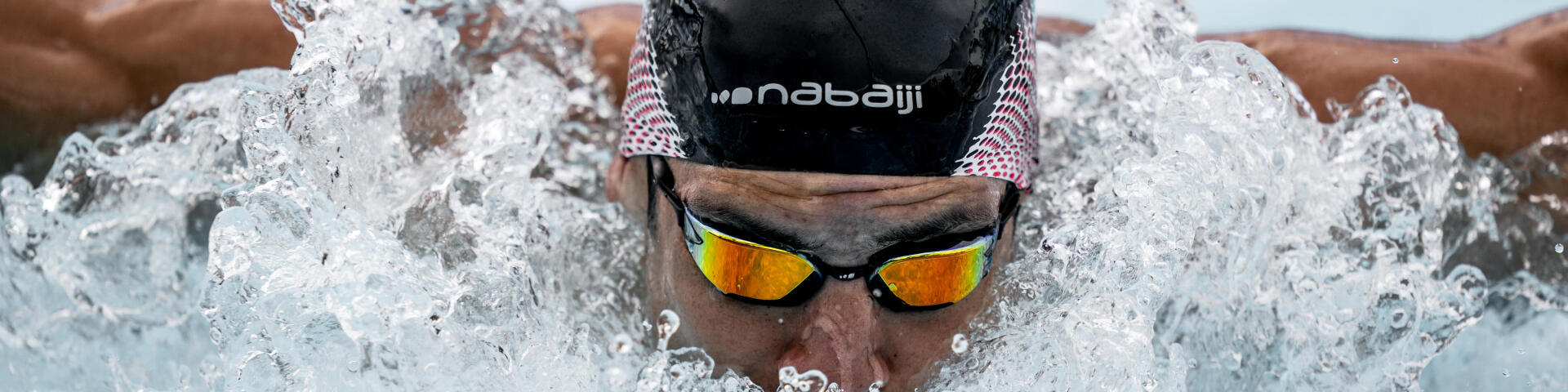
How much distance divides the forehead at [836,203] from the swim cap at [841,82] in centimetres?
4

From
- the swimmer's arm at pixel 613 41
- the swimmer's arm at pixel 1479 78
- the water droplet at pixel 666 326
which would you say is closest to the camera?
the water droplet at pixel 666 326

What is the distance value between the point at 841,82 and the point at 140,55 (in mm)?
2042

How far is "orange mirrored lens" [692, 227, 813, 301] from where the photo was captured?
65.4 inches

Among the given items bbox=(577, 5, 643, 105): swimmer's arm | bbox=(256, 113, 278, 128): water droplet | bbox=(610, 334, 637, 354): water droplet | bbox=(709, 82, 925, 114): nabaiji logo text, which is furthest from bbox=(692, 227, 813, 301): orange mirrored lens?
bbox=(577, 5, 643, 105): swimmer's arm

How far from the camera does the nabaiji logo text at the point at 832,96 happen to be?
1515 mm

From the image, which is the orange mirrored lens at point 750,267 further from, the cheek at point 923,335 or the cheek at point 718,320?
the cheek at point 923,335

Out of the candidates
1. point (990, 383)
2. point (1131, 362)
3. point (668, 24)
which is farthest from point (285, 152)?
point (1131, 362)

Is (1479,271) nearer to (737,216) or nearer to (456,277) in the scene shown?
(737,216)

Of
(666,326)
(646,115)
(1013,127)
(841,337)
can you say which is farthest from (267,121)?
(1013,127)

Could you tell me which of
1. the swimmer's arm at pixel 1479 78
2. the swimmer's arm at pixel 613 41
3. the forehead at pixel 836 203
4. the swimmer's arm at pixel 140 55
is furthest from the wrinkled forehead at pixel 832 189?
the swimmer's arm at pixel 140 55

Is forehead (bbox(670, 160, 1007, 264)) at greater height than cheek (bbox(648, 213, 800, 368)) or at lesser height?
greater

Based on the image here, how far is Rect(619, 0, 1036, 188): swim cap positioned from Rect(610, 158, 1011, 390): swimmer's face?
0.05 m

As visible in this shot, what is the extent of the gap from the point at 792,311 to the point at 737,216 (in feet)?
0.63

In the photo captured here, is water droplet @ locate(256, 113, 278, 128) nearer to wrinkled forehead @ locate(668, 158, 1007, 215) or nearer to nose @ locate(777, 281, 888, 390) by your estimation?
wrinkled forehead @ locate(668, 158, 1007, 215)
